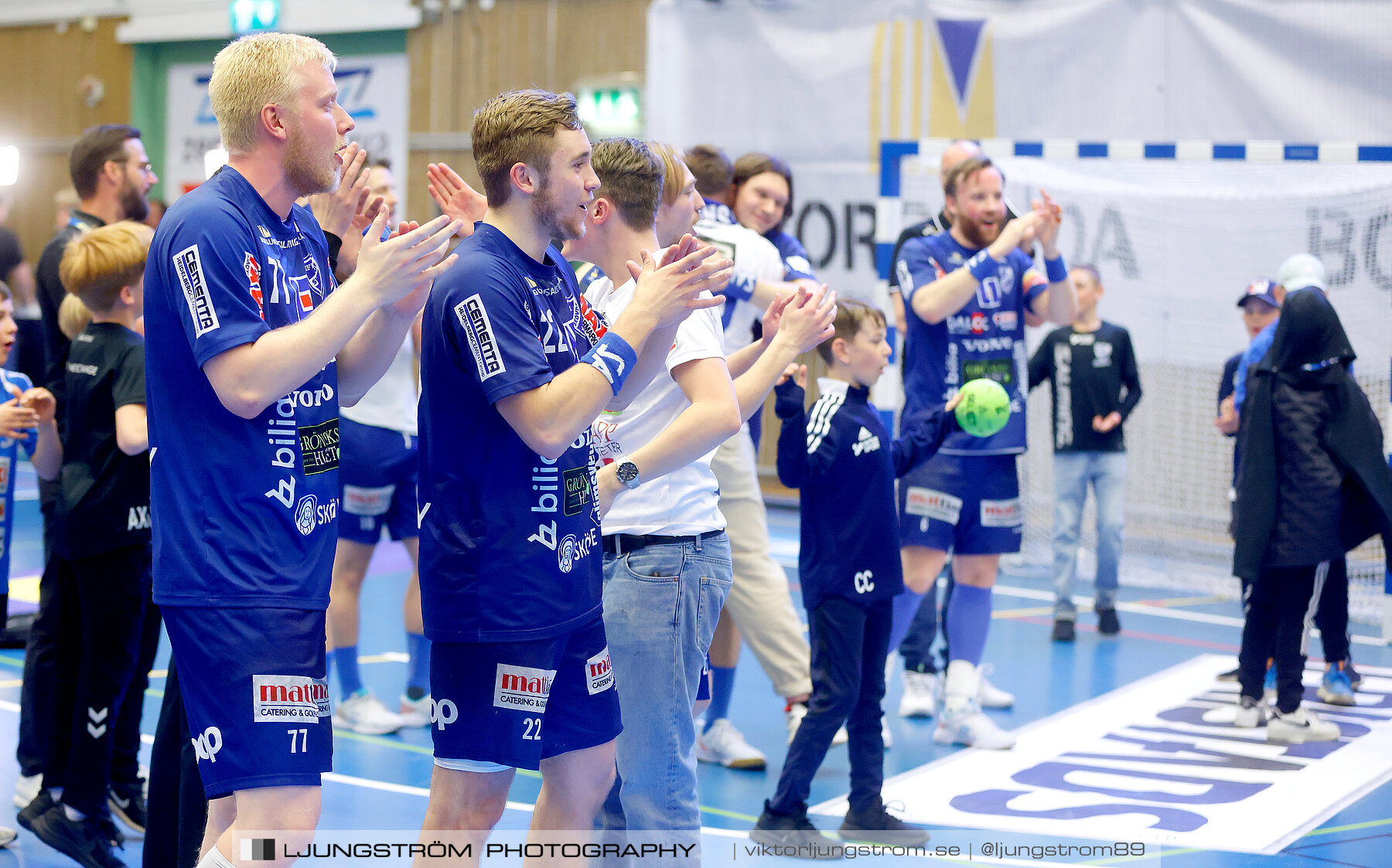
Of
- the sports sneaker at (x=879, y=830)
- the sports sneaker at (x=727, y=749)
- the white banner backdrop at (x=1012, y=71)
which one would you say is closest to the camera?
the sports sneaker at (x=879, y=830)

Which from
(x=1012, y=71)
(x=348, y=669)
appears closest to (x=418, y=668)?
(x=348, y=669)

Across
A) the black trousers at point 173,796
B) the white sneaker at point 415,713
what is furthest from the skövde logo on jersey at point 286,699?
the white sneaker at point 415,713

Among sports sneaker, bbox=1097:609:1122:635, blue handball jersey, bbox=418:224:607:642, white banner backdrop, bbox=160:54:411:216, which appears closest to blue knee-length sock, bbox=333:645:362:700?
blue handball jersey, bbox=418:224:607:642

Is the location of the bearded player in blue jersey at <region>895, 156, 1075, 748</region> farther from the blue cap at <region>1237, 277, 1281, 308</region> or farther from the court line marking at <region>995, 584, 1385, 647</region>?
the court line marking at <region>995, 584, 1385, 647</region>

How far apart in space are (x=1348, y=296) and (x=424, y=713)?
21.9 ft

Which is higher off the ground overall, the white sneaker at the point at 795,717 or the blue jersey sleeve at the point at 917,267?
the blue jersey sleeve at the point at 917,267

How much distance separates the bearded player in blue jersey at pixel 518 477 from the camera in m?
2.60

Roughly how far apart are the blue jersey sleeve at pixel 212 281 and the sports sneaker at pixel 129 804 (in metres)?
2.52

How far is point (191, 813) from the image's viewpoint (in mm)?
3168

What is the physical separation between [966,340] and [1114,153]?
1862 mm

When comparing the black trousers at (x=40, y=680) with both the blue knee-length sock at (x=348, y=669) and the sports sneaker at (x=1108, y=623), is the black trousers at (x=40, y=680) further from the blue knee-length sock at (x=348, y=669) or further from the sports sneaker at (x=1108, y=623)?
the sports sneaker at (x=1108, y=623)

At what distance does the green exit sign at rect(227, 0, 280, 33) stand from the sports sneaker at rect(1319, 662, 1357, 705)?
1049 centimetres

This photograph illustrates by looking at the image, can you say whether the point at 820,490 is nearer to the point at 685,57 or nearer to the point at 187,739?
the point at 187,739

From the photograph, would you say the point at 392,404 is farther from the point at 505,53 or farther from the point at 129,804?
the point at 505,53
